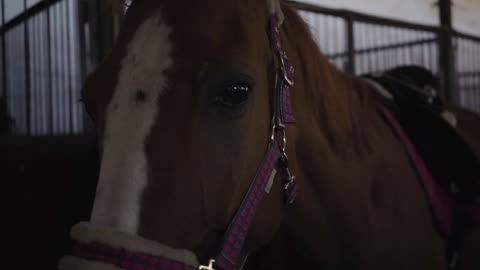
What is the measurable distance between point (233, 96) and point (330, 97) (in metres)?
0.36

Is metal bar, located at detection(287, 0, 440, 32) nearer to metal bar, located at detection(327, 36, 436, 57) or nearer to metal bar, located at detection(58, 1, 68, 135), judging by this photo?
metal bar, located at detection(327, 36, 436, 57)

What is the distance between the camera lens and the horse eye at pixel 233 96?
2.13 feet

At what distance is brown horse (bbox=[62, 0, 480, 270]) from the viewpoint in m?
0.57

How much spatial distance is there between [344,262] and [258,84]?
1.62ft

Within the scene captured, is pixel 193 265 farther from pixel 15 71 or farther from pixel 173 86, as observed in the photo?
pixel 15 71

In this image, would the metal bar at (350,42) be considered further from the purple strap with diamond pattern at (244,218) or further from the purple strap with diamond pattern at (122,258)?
the purple strap with diamond pattern at (122,258)

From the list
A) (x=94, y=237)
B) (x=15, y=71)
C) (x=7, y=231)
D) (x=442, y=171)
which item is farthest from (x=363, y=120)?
(x=15, y=71)

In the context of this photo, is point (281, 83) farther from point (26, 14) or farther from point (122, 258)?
point (26, 14)

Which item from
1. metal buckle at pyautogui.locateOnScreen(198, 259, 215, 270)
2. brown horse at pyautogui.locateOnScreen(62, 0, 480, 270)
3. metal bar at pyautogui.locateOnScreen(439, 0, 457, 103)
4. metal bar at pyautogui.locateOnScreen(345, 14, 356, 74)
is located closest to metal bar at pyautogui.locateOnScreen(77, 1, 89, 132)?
brown horse at pyautogui.locateOnScreen(62, 0, 480, 270)

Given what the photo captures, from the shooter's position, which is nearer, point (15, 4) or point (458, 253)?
point (458, 253)

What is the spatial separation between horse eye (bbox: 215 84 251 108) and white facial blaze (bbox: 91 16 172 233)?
91 millimetres

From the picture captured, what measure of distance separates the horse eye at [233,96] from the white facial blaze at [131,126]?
91mm

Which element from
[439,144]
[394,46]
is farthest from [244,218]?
[394,46]

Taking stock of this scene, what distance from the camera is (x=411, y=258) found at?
1028 millimetres
